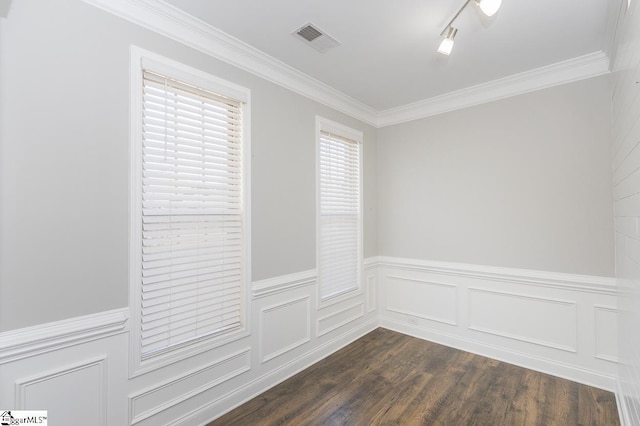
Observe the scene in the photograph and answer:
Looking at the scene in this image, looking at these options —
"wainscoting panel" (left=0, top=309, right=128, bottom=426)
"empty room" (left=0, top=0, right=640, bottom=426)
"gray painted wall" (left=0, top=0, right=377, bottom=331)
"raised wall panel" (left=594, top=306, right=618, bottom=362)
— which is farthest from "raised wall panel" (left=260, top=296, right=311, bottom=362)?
"raised wall panel" (left=594, top=306, right=618, bottom=362)

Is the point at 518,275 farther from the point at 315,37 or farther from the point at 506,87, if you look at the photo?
the point at 315,37

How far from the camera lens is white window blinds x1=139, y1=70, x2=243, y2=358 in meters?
1.89

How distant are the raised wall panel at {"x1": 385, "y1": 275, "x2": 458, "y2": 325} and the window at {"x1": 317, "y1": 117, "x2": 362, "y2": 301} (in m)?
0.55

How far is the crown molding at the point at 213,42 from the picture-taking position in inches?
70.8

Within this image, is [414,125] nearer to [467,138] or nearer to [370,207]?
[467,138]

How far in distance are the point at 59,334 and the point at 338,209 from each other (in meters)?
2.52

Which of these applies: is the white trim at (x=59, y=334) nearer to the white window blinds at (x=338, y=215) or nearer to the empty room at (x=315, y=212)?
the empty room at (x=315, y=212)

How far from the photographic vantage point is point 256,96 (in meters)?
2.49

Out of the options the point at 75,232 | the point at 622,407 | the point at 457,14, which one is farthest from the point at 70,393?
the point at 622,407

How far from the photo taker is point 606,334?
250cm

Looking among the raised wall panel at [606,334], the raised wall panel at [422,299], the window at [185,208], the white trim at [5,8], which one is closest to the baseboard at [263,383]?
the window at [185,208]

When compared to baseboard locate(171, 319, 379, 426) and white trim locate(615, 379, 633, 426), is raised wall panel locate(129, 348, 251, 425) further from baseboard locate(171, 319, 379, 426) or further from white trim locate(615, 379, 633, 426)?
white trim locate(615, 379, 633, 426)

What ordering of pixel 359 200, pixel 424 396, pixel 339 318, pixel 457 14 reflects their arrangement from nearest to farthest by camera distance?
pixel 457 14, pixel 424 396, pixel 339 318, pixel 359 200

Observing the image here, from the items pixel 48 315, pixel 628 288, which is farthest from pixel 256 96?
pixel 628 288
